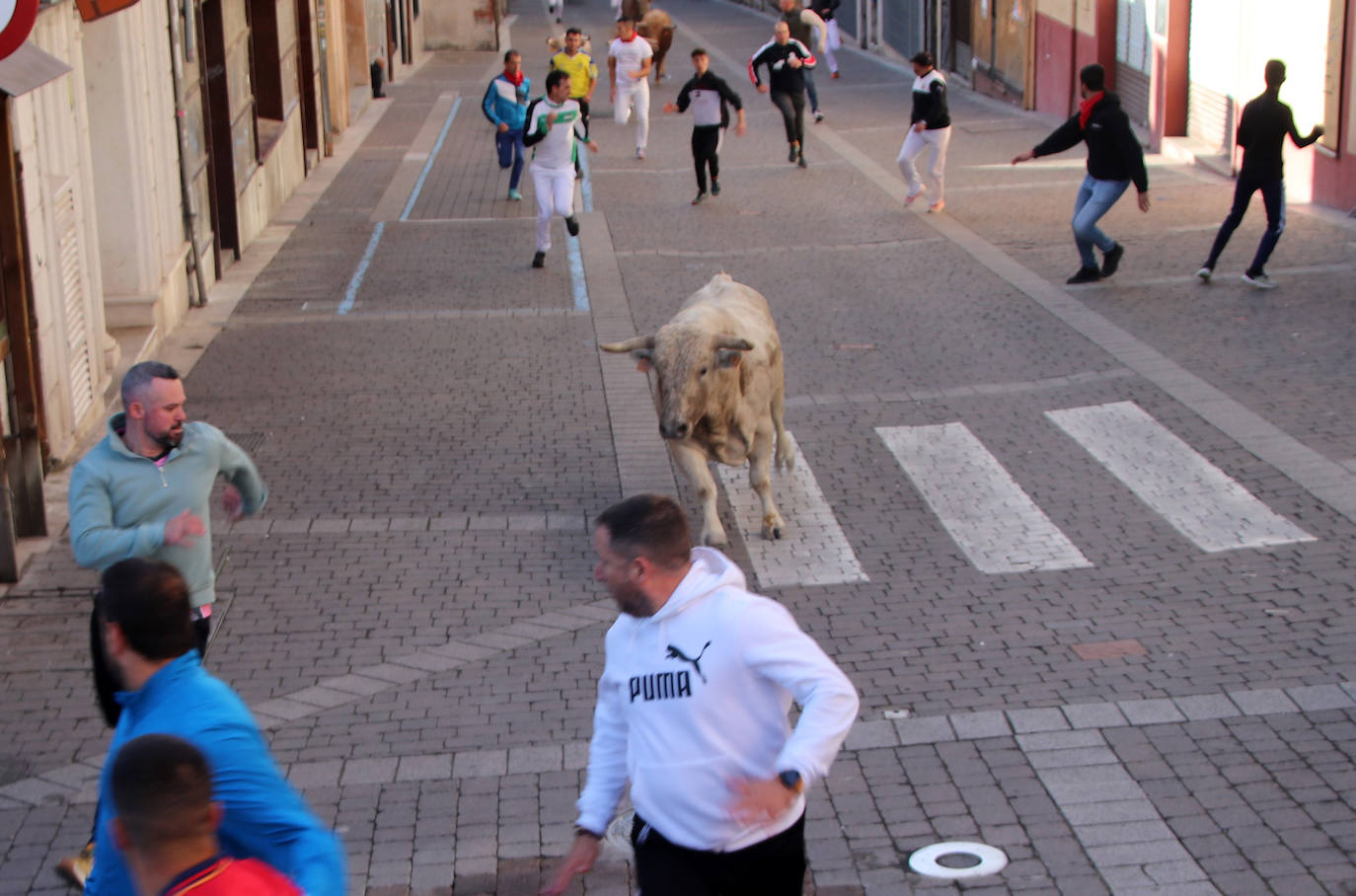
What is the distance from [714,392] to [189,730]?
19.6 ft

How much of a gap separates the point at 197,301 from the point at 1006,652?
11080mm

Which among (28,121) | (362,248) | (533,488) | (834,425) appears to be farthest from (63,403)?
(362,248)

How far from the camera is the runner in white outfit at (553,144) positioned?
1708 cm

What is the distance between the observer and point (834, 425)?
12.1 metres

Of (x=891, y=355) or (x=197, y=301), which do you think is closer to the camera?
(x=891, y=355)

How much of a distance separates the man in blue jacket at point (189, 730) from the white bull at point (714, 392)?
5509 mm

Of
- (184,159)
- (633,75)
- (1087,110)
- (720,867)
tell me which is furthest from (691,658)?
(633,75)

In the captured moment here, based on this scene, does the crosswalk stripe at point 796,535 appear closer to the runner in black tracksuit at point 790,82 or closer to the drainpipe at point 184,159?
the drainpipe at point 184,159

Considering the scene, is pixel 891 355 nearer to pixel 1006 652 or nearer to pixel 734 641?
pixel 1006 652

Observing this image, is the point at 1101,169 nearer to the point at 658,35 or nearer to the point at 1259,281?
the point at 1259,281

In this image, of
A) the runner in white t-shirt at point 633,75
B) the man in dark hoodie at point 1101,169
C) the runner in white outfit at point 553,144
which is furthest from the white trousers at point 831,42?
the man in dark hoodie at point 1101,169

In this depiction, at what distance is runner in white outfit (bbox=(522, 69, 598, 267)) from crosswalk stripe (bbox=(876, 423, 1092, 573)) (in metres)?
6.68

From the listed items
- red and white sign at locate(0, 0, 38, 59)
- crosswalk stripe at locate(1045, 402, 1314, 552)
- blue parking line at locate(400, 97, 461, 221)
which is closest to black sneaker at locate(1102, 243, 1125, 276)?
crosswalk stripe at locate(1045, 402, 1314, 552)

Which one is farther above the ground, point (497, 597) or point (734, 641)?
point (734, 641)
